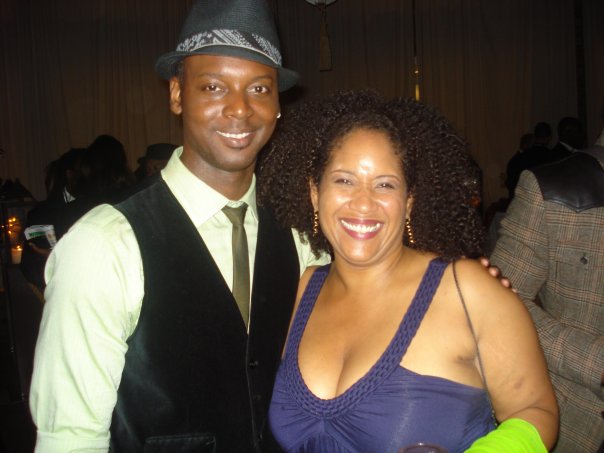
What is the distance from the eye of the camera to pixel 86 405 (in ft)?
4.28

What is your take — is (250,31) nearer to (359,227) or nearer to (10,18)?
(359,227)

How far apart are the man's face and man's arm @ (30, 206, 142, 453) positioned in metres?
0.39

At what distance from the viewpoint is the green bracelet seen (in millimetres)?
1144


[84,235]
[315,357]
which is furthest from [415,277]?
[84,235]

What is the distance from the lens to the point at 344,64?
28.8ft

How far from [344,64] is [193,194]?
7704 millimetres

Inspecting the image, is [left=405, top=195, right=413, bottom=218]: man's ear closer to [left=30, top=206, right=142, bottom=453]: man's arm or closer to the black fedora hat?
the black fedora hat

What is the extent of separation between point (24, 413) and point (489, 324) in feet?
11.4

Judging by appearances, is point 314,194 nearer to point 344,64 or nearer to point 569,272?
point 569,272

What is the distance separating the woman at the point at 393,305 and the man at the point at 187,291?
5.3 inches

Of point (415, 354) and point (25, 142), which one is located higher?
point (25, 142)

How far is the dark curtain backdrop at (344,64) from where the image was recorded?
789 cm

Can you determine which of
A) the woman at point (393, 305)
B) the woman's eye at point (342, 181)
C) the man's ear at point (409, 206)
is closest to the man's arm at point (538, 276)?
the woman at point (393, 305)

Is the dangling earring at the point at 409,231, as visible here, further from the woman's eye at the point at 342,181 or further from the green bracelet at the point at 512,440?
the green bracelet at the point at 512,440
